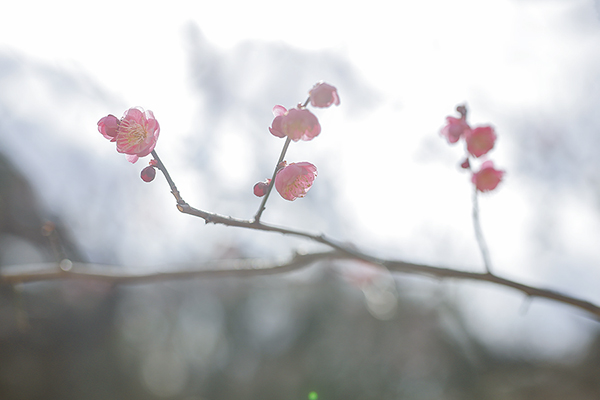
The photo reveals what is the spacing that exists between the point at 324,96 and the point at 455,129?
0.41 m

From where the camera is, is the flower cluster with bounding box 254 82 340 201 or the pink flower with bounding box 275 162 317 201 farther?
the pink flower with bounding box 275 162 317 201

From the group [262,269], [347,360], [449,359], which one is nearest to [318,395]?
[347,360]

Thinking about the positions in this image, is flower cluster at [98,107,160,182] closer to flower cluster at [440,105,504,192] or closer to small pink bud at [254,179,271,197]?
small pink bud at [254,179,271,197]

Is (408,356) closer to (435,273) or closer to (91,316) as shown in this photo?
(91,316)

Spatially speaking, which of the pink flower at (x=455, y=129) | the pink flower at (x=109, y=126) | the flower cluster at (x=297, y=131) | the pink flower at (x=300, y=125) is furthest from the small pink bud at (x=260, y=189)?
the pink flower at (x=455, y=129)

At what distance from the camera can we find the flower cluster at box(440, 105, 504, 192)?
37.1 inches

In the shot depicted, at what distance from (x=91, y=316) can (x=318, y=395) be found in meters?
3.73

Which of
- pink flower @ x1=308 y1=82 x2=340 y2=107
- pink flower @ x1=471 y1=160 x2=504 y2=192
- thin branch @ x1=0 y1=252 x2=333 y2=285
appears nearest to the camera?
pink flower @ x1=308 y1=82 x2=340 y2=107

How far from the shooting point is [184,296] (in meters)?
6.63

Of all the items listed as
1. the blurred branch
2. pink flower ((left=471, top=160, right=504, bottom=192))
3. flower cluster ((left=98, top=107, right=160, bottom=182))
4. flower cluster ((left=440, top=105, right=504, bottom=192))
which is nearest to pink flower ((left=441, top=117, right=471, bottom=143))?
flower cluster ((left=440, top=105, right=504, bottom=192))

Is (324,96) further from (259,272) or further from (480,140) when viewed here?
(259,272)

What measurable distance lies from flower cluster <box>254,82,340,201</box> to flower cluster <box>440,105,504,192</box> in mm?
382

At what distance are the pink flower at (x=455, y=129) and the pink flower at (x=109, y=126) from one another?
82cm

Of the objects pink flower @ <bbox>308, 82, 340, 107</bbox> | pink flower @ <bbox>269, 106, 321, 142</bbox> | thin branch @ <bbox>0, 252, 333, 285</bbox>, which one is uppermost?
pink flower @ <bbox>308, 82, 340, 107</bbox>
